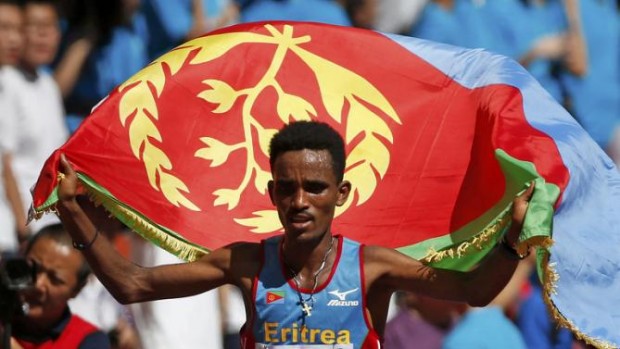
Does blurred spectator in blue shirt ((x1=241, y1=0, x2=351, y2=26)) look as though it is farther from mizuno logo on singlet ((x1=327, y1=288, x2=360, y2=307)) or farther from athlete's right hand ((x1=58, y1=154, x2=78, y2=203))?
mizuno logo on singlet ((x1=327, y1=288, x2=360, y2=307))

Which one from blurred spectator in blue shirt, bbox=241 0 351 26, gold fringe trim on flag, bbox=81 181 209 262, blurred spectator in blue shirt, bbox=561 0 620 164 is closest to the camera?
gold fringe trim on flag, bbox=81 181 209 262

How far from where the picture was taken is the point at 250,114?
730 cm

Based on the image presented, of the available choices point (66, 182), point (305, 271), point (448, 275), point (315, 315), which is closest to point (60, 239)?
point (66, 182)

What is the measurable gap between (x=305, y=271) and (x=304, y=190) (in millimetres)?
363

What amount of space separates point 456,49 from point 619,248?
1.28 meters

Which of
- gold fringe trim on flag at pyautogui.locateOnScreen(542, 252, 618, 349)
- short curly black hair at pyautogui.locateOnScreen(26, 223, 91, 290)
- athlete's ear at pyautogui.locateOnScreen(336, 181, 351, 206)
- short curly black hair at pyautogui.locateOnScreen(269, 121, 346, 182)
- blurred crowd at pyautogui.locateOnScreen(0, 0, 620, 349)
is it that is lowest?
blurred crowd at pyautogui.locateOnScreen(0, 0, 620, 349)

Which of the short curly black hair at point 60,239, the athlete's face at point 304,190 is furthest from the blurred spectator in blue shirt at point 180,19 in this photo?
the athlete's face at point 304,190

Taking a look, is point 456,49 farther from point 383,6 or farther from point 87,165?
point 383,6

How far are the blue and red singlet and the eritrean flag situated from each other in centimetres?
43

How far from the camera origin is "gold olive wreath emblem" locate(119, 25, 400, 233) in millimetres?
7020

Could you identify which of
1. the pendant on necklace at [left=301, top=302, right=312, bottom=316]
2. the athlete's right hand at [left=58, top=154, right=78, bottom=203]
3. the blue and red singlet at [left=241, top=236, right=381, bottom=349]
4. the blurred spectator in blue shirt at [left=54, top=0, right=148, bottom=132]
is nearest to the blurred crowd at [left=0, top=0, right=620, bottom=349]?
the blurred spectator in blue shirt at [left=54, top=0, right=148, bottom=132]

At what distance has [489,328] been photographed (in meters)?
8.94

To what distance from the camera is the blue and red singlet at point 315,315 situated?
20.7ft

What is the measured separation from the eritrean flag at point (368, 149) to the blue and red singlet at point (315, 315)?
1.40 ft
